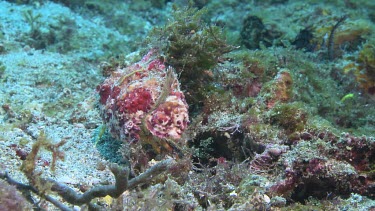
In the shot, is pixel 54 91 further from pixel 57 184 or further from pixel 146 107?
pixel 57 184

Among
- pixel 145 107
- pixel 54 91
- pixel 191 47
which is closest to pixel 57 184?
pixel 145 107

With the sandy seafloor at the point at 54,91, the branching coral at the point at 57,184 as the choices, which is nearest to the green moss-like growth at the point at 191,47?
the sandy seafloor at the point at 54,91

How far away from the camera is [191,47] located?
13.9 ft

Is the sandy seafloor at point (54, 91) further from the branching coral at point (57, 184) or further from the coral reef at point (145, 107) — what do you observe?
the coral reef at point (145, 107)

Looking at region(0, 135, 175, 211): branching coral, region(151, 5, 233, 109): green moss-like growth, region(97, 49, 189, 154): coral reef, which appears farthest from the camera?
region(151, 5, 233, 109): green moss-like growth

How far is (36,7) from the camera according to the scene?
30.4 ft

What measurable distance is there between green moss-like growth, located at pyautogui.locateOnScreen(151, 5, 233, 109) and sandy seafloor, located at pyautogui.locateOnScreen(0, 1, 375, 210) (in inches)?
→ 57.1

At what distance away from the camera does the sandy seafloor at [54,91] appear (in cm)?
357

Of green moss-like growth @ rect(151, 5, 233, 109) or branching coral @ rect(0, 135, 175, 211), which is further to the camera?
green moss-like growth @ rect(151, 5, 233, 109)

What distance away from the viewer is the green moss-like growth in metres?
4.24

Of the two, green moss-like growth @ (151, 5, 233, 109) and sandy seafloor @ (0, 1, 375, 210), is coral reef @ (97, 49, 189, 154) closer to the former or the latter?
green moss-like growth @ (151, 5, 233, 109)

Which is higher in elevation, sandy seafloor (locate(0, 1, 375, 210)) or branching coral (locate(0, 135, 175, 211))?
branching coral (locate(0, 135, 175, 211))

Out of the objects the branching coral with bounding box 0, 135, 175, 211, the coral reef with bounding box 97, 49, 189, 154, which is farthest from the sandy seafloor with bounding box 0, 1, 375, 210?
the coral reef with bounding box 97, 49, 189, 154

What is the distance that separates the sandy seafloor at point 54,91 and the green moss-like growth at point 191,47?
145 centimetres
